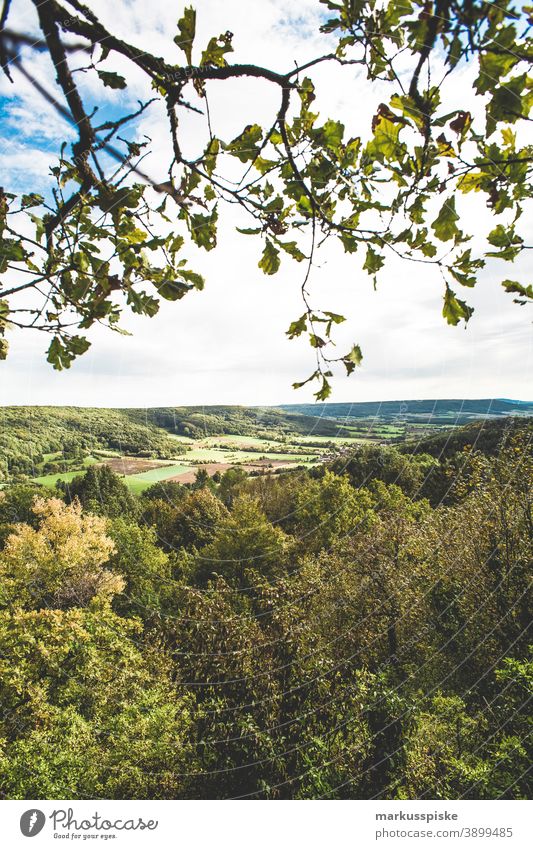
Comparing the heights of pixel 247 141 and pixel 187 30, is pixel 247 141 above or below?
below

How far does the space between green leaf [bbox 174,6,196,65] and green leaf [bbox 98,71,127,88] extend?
0.60 feet

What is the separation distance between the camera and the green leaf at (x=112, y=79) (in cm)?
112

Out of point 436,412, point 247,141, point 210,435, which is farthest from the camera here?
point 210,435

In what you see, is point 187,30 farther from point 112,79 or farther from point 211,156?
point 211,156

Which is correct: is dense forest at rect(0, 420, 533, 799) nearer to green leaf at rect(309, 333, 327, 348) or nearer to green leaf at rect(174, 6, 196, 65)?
green leaf at rect(309, 333, 327, 348)

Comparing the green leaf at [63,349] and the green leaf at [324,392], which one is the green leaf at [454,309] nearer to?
the green leaf at [324,392]

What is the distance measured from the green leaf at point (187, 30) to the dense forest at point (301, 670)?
7673 mm

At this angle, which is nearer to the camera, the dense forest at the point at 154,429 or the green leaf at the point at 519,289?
the green leaf at the point at 519,289

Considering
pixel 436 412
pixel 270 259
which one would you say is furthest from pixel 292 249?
pixel 436 412

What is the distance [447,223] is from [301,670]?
921cm

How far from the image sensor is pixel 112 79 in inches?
44.4

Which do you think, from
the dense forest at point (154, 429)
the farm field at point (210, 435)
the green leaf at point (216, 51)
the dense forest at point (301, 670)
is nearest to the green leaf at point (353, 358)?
the green leaf at point (216, 51)

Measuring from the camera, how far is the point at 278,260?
1453 millimetres
